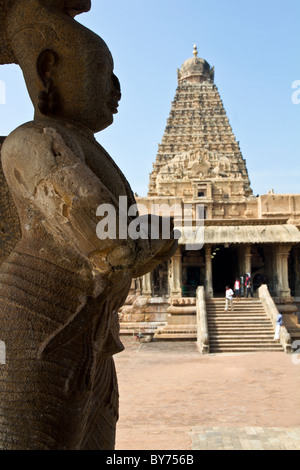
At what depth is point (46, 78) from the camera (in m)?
2.17

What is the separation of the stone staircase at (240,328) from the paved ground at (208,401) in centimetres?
91

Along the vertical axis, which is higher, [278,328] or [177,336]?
[278,328]

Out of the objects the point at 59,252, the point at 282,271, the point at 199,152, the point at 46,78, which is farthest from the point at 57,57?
the point at 199,152

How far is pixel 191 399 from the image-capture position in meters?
8.92

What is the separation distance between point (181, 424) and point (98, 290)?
593cm

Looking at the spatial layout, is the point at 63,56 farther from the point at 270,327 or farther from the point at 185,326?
the point at 185,326

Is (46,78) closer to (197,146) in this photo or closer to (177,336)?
(177,336)

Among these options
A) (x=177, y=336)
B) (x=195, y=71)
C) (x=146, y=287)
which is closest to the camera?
(x=177, y=336)

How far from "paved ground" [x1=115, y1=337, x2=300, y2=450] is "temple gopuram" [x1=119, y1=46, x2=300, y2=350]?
552cm

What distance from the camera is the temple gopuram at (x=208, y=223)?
65.9ft

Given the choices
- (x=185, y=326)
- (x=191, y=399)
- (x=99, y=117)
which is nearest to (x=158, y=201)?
(x=185, y=326)

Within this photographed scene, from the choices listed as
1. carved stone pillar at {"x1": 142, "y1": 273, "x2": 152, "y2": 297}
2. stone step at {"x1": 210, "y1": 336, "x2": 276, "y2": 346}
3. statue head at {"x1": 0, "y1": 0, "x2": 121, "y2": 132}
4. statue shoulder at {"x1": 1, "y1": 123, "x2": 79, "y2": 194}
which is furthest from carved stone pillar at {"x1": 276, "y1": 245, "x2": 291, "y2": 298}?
statue shoulder at {"x1": 1, "y1": 123, "x2": 79, "y2": 194}

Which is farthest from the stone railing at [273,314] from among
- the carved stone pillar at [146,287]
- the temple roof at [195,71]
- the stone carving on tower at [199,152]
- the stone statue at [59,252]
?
the temple roof at [195,71]

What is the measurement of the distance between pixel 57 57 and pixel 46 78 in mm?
108
